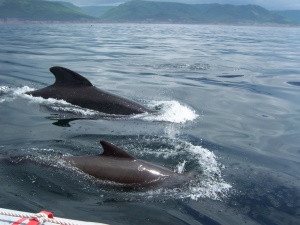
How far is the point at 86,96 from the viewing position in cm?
1192

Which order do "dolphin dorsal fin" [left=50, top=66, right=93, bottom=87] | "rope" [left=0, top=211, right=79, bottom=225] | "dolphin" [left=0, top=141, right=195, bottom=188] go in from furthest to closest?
"dolphin dorsal fin" [left=50, top=66, right=93, bottom=87] → "dolphin" [left=0, top=141, right=195, bottom=188] → "rope" [left=0, top=211, right=79, bottom=225]

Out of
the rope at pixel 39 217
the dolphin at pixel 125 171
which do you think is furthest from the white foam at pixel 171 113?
the rope at pixel 39 217

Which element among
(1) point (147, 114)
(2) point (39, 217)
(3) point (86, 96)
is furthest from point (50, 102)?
(2) point (39, 217)

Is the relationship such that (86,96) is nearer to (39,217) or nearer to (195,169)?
(195,169)

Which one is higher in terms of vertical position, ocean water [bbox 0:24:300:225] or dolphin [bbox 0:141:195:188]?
dolphin [bbox 0:141:195:188]

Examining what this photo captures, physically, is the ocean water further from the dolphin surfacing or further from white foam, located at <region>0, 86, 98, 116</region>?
the dolphin surfacing

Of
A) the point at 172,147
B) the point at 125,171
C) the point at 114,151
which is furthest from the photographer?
the point at 172,147

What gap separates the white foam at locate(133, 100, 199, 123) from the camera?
11.2 m

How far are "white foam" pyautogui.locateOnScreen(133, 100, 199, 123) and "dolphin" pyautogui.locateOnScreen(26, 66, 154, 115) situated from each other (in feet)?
1.40

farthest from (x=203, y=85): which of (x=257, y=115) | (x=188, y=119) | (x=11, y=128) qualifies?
(x=11, y=128)

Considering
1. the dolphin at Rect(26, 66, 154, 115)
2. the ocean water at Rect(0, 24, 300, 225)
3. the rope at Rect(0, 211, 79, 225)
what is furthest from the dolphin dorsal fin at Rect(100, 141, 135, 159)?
the dolphin at Rect(26, 66, 154, 115)

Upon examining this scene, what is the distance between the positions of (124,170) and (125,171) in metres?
0.03

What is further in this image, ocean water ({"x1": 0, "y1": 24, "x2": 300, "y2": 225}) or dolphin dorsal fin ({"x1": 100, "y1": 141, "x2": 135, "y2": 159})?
dolphin dorsal fin ({"x1": 100, "y1": 141, "x2": 135, "y2": 159})

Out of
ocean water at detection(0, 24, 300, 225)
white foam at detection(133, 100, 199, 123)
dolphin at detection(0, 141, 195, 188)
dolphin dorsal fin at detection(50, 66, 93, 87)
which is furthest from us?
dolphin dorsal fin at detection(50, 66, 93, 87)
